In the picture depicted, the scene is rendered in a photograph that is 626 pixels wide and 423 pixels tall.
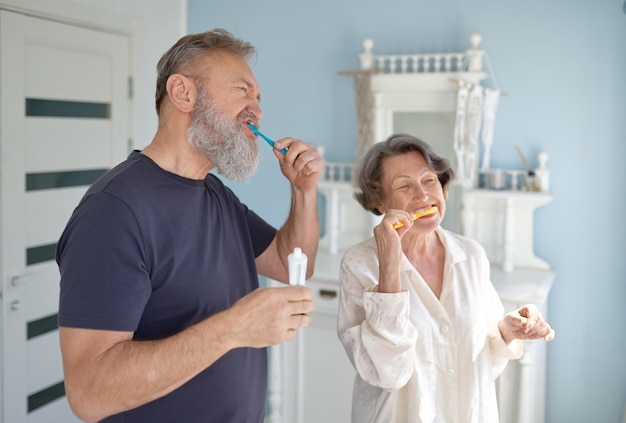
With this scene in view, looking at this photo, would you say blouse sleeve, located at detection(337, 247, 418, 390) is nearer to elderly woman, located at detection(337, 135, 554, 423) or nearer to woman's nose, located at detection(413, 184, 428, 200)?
elderly woman, located at detection(337, 135, 554, 423)

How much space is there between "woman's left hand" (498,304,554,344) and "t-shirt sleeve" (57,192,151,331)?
86 centimetres

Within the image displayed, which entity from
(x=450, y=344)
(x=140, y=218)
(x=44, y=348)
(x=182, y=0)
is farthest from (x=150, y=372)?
(x=182, y=0)

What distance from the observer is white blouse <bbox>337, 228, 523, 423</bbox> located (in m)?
1.50

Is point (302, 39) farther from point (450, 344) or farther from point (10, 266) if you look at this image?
point (450, 344)

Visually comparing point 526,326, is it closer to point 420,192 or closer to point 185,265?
point 420,192

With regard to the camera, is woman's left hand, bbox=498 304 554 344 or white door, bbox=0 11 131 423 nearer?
woman's left hand, bbox=498 304 554 344

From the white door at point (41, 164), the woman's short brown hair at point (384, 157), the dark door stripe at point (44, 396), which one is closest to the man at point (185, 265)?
the woman's short brown hair at point (384, 157)

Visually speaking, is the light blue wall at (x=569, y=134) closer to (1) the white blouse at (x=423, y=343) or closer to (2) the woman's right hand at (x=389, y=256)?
(1) the white blouse at (x=423, y=343)

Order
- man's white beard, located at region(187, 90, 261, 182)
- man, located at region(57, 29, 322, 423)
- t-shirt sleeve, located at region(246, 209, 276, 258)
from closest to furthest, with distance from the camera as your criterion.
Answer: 1. man, located at region(57, 29, 322, 423)
2. man's white beard, located at region(187, 90, 261, 182)
3. t-shirt sleeve, located at region(246, 209, 276, 258)

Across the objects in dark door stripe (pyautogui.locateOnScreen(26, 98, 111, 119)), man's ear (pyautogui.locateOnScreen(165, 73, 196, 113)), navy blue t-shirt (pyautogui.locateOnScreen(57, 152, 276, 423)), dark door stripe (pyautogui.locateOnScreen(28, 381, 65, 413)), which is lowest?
dark door stripe (pyautogui.locateOnScreen(28, 381, 65, 413))

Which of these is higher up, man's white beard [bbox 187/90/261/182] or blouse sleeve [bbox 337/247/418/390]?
man's white beard [bbox 187/90/261/182]

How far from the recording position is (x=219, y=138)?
55.7 inches

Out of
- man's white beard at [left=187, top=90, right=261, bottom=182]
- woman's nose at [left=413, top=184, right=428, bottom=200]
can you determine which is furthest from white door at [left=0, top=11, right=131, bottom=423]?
woman's nose at [left=413, top=184, right=428, bottom=200]

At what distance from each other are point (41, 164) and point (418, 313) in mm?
1792
